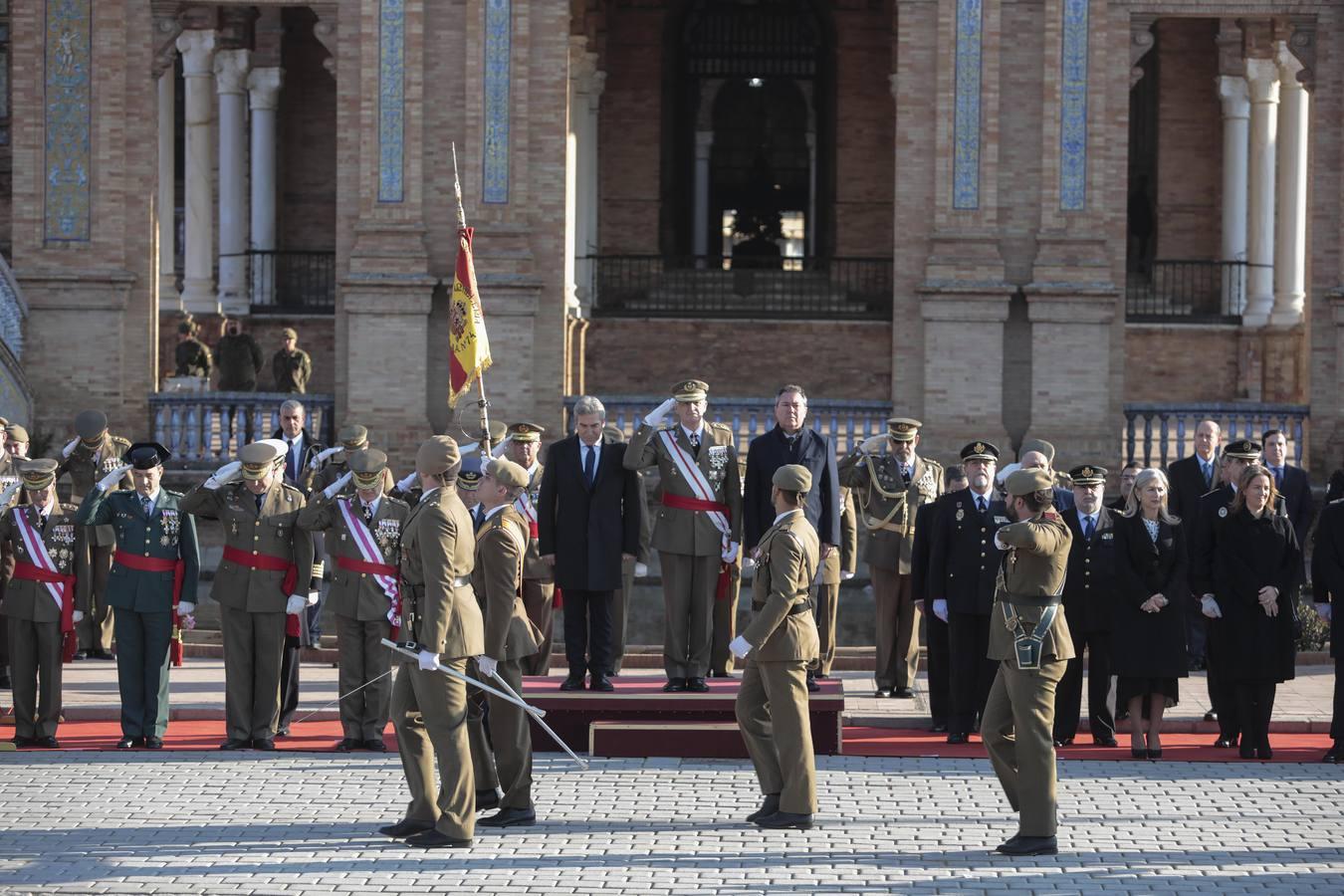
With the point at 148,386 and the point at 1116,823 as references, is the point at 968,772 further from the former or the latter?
the point at 148,386

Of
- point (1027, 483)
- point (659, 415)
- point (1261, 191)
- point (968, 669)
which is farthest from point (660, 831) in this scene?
point (1261, 191)

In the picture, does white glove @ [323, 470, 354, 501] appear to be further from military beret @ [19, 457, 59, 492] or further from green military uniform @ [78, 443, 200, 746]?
military beret @ [19, 457, 59, 492]

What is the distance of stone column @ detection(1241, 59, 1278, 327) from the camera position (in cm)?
2828

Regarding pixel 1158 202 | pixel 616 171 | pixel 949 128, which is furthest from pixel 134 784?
pixel 1158 202

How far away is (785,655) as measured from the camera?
1131 centimetres

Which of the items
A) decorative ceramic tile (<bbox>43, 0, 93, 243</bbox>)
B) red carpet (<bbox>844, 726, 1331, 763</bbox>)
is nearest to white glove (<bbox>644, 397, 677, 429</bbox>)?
red carpet (<bbox>844, 726, 1331, 763</bbox>)

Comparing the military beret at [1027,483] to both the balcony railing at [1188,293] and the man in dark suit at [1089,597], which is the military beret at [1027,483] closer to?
Result: the man in dark suit at [1089,597]

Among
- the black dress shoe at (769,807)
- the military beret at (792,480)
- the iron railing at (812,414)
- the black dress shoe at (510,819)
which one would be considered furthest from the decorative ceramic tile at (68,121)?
the black dress shoe at (769,807)

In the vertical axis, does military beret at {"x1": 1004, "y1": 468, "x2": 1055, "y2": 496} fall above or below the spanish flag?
below

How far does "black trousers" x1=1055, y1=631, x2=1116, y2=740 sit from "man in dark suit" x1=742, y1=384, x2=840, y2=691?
1553mm

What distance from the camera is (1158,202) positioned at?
98.6ft

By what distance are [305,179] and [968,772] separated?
771 inches

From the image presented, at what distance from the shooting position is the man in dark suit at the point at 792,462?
13.9m

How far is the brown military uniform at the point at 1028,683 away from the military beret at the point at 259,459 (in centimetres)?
491
